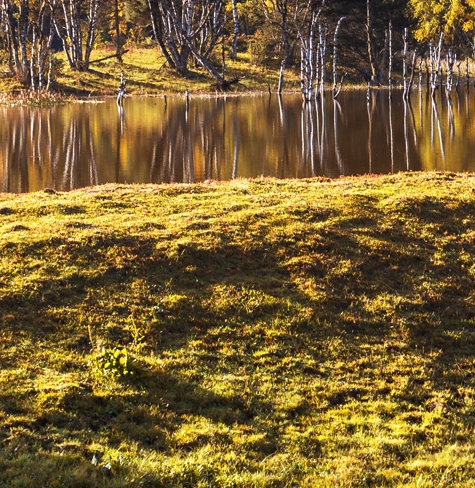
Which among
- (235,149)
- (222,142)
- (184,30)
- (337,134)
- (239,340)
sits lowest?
(239,340)

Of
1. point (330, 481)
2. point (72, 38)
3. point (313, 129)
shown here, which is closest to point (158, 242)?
point (330, 481)

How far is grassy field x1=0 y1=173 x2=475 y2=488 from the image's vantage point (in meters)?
8.05

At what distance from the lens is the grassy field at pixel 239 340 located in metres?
8.05

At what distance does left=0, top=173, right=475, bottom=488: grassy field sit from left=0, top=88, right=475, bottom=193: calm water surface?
30.1 ft

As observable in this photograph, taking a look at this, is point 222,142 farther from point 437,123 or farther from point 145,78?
point 145,78

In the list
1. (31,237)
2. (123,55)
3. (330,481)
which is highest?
(123,55)

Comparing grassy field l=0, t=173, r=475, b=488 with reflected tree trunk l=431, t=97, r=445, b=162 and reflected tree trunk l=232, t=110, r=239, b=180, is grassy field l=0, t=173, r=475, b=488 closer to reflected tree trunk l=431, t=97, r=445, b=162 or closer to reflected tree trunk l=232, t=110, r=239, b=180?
reflected tree trunk l=232, t=110, r=239, b=180

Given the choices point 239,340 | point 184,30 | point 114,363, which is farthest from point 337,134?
point 184,30

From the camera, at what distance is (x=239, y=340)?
11227mm

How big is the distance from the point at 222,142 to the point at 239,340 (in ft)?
78.4

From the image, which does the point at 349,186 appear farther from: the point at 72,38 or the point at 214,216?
the point at 72,38

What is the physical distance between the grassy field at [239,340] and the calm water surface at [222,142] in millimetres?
9160

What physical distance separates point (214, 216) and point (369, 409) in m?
7.24

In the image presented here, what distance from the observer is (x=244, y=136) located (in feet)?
120
